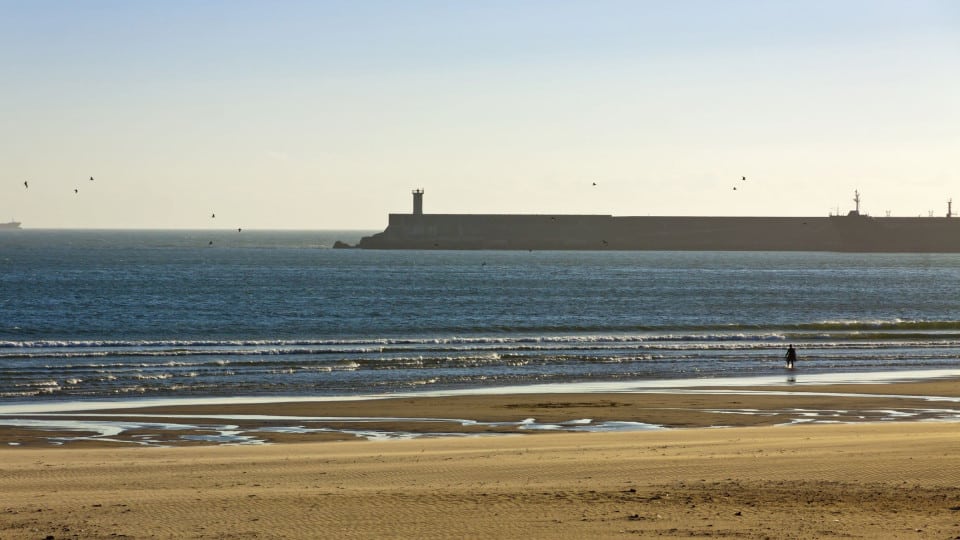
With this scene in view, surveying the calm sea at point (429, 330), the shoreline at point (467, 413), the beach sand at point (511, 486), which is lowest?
the calm sea at point (429, 330)

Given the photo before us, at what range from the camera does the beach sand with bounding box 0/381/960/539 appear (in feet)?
46.0

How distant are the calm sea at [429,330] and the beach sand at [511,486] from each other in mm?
12766

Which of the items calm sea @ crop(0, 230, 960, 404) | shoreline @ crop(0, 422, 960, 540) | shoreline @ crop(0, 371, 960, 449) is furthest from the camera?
calm sea @ crop(0, 230, 960, 404)

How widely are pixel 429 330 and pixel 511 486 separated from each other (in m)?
42.6

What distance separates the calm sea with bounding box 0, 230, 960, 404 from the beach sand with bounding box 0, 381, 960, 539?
A: 41.9ft

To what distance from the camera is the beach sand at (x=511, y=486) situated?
1402cm

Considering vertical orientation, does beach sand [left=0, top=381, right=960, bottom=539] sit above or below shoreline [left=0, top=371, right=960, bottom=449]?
above

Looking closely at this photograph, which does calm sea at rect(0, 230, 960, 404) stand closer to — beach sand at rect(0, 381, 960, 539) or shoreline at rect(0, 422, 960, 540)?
beach sand at rect(0, 381, 960, 539)

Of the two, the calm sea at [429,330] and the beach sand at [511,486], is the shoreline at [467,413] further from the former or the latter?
the calm sea at [429,330]

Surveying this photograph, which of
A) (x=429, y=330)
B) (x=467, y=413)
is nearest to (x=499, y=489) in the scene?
(x=467, y=413)

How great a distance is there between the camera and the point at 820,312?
7406cm

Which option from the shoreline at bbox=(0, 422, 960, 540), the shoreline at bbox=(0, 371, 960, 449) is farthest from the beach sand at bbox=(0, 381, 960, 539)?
the shoreline at bbox=(0, 371, 960, 449)

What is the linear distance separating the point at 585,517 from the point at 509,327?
46227 millimetres

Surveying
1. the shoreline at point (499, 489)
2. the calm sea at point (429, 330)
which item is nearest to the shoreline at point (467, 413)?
the shoreline at point (499, 489)
